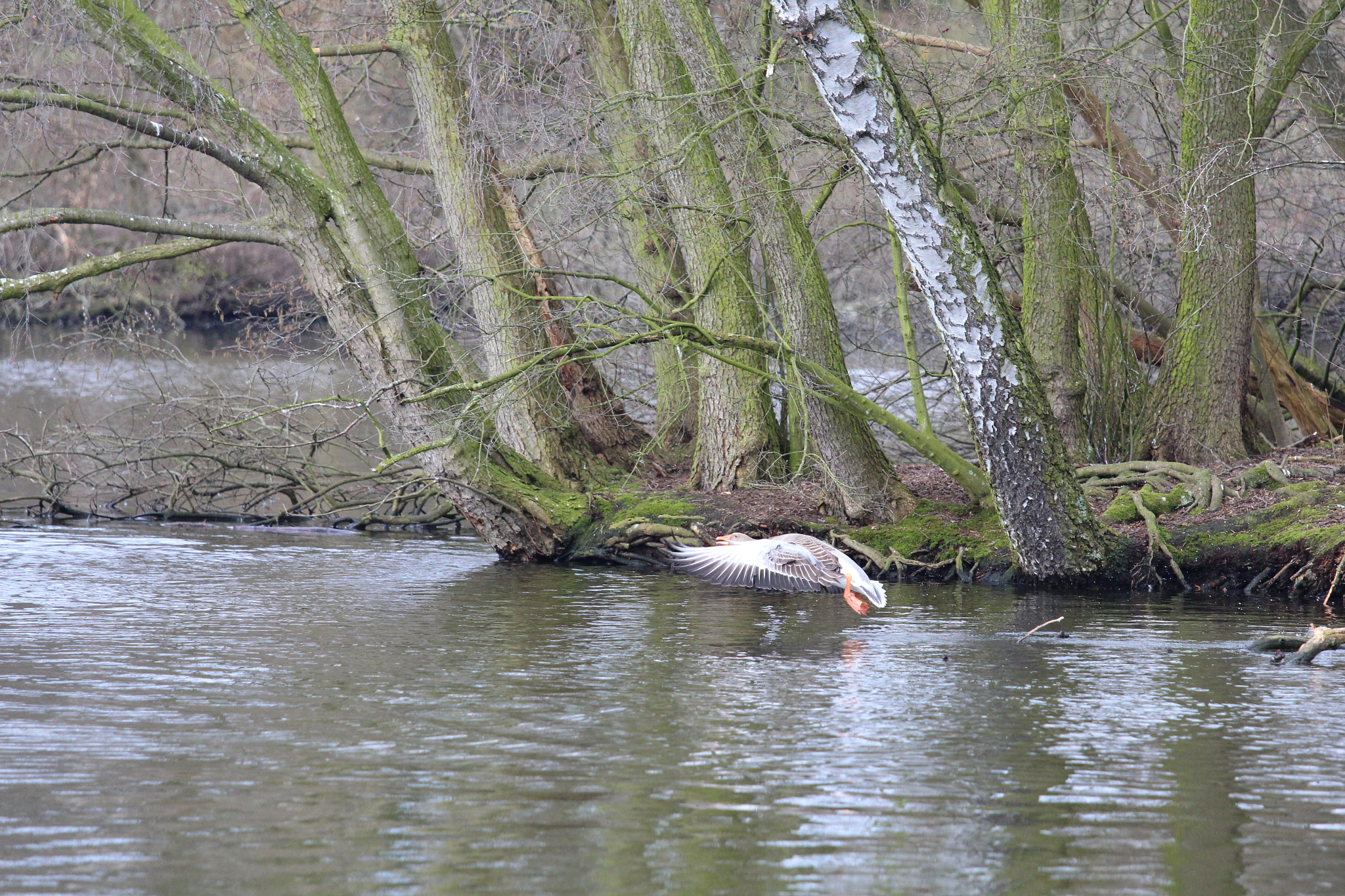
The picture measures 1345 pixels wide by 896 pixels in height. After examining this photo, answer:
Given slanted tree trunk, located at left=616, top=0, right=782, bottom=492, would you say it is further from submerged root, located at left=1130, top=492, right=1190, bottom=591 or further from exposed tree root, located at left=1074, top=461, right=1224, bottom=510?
submerged root, located at left=1130, top=492, right=1190, bottom=591

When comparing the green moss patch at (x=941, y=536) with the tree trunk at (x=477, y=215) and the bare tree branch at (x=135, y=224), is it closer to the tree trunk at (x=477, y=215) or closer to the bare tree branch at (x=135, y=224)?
the tree trunk at (x=477, y=215)

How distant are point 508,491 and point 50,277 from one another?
3.92 meters

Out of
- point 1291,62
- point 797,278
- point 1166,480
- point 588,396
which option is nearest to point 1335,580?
point 1166,480

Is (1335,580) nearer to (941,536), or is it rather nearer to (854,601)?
(941,536)

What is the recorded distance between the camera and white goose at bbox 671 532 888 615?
8844 millimetres

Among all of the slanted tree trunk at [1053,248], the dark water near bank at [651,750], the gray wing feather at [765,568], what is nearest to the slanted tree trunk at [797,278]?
the gray wing feather at [765,568]

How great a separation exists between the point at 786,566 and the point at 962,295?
6.90 ft

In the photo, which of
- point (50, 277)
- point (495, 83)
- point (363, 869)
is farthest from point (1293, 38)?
point (363, 869)

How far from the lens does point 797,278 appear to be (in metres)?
11.4

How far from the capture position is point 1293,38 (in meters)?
12.4

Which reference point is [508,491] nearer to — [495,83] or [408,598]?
[408,598]

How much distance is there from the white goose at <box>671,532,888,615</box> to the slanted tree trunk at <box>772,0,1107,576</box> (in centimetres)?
138

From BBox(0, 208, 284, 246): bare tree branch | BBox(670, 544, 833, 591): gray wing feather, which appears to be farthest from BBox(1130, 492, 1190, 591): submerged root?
BBox(0, 208, 284, 246): bare tree branch

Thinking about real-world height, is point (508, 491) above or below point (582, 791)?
above
